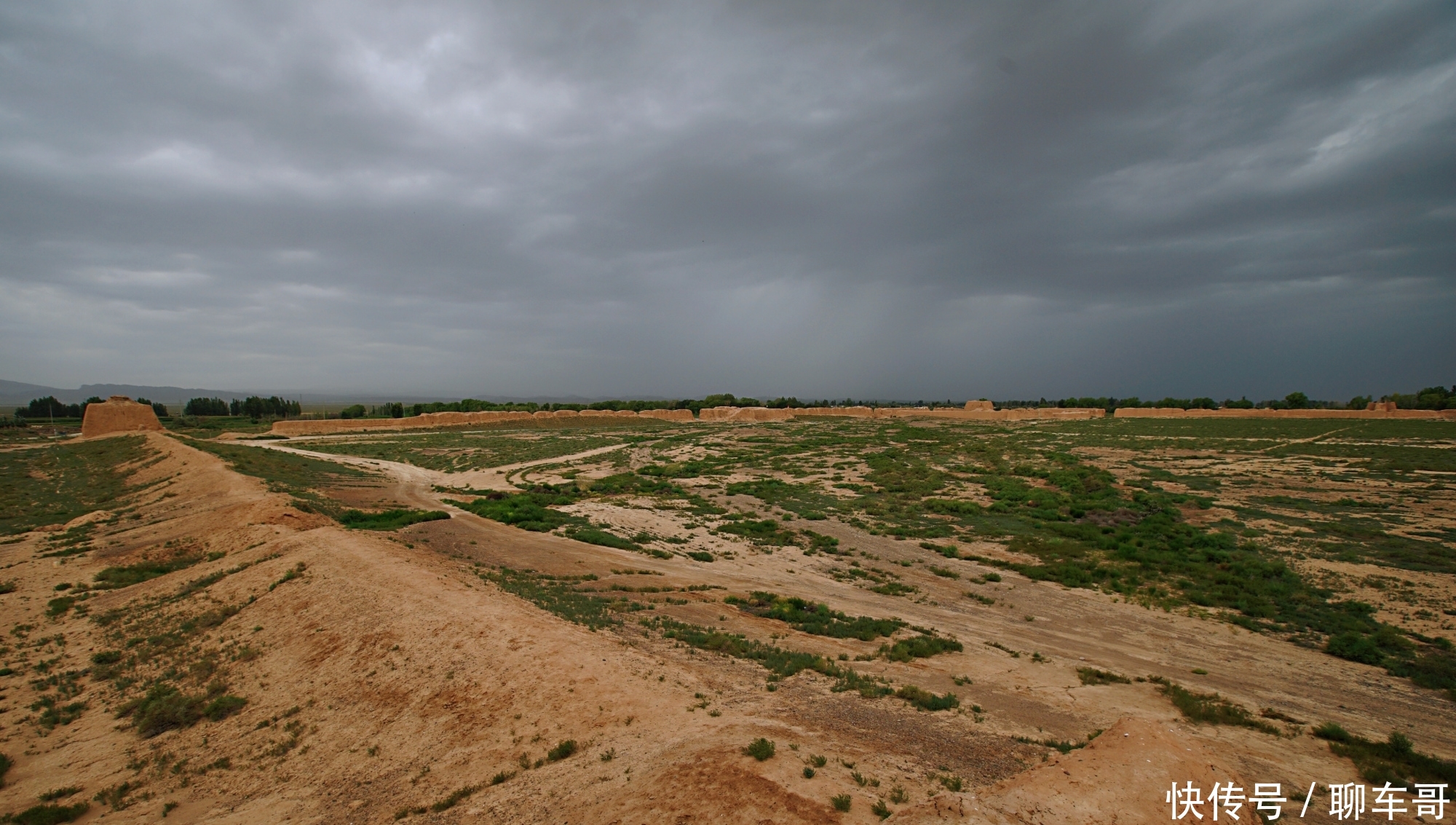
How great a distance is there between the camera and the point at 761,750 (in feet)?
18.0

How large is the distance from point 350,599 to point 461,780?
5.89 m

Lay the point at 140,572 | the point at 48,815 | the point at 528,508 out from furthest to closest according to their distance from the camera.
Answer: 1. the point at 528,508
2. the point at 140,572
3. the point at 48,815

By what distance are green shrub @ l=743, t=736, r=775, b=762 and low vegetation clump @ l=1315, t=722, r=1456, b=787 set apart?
23.5ft

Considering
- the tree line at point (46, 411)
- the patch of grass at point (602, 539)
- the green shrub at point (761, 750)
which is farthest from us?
the tree line at point (46, 411)

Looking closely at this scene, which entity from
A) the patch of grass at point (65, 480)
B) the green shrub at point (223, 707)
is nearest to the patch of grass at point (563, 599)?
the green shrub at point (223, 707)

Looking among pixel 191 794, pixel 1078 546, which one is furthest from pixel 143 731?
pixel 1078 546

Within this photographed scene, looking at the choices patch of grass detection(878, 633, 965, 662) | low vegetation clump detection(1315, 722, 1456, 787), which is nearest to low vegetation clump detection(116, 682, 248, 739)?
patch of grass detection(878, 633, 965, 662)

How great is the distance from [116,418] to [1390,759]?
68873 mm

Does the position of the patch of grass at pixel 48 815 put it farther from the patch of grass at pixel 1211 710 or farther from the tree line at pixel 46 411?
the tree line at pixel 46 411

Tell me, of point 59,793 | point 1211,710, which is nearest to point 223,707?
point 59,793

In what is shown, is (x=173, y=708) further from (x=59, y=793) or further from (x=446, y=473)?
(x=446, y=473)

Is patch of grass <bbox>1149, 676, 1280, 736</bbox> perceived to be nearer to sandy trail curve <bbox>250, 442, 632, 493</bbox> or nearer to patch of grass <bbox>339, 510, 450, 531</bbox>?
patch of grass <bbox>339, 510, 450, 531</bbox>

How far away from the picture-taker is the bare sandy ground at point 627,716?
16.9 feet

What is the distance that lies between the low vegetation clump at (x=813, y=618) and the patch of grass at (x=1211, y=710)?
4318 mm
